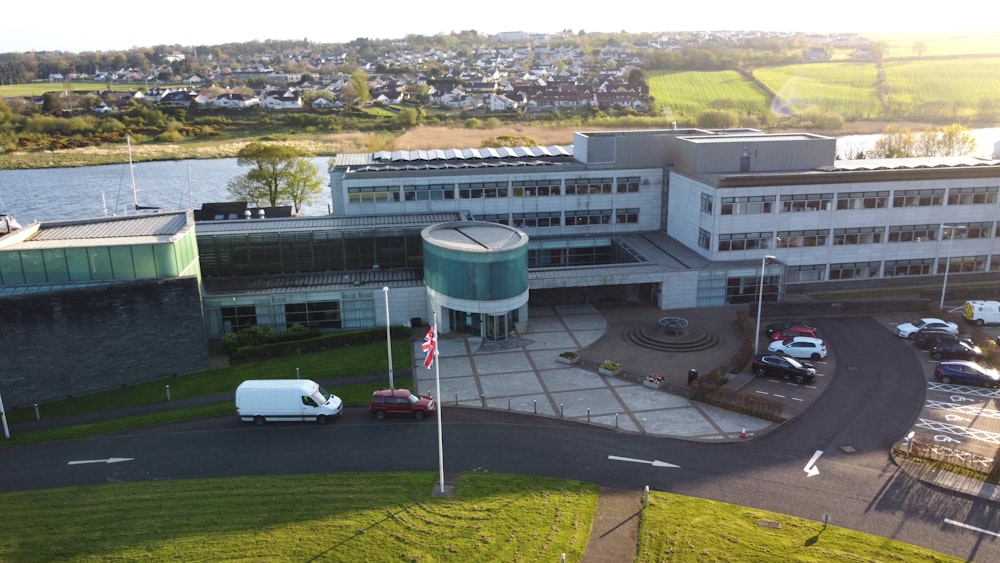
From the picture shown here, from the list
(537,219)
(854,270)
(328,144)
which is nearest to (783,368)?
(854,270)

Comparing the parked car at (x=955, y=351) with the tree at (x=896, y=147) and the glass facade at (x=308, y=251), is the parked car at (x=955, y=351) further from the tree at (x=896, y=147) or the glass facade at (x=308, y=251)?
the tree at (x=896, y=147)

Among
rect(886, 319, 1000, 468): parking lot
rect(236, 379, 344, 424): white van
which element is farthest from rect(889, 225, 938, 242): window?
rect(236, 379, 344, 424): white van

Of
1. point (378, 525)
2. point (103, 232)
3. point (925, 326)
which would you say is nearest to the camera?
point (378, 525)

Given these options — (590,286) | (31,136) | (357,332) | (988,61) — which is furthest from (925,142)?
(31,136)

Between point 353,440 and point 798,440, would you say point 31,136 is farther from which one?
point 798,440

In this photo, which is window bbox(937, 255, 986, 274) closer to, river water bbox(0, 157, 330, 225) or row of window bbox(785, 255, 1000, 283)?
row of window bbox(785, 255, 1000, 283)

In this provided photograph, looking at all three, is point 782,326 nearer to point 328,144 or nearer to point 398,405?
point 398,405
